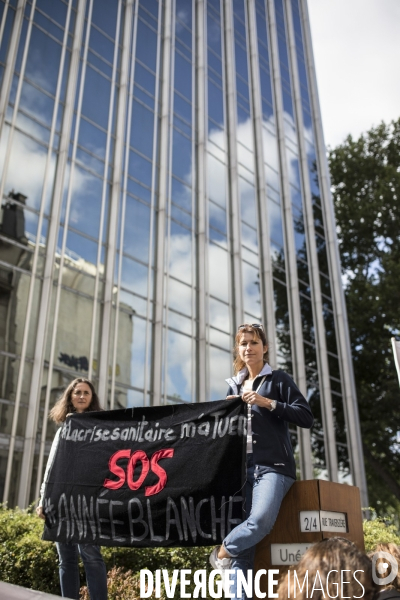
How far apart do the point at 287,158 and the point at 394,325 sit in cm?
878

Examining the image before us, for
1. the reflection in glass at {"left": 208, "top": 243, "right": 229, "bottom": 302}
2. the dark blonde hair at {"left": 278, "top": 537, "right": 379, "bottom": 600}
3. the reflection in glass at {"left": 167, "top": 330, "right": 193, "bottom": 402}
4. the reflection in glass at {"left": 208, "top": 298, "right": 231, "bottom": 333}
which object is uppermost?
the reflection in glass at {"left": 208, "top": 243, "right": 229, "bottom": 302}

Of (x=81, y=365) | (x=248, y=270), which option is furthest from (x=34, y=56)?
(x=248, y=270)

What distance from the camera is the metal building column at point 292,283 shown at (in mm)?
20828

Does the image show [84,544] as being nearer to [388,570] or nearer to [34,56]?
[388,570]

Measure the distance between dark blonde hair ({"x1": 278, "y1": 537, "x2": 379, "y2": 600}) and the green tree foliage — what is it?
23194 millimetres

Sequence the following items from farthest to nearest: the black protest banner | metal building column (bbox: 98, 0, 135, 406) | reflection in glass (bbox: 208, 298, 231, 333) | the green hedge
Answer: reflection in glass (bbox: 208, 298, 231, 333) → metal building column (bbox: 98, 0, 135, 406) → the green hedge → the black protest banner

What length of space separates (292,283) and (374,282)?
6915mm

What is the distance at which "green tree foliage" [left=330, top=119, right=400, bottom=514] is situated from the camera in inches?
991

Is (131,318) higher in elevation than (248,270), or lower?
lower

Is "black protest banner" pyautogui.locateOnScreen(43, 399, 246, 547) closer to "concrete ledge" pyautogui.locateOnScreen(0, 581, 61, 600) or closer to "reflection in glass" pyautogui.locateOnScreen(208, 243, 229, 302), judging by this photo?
"concrete ledge" pyautogui.locateOnScreen(0, 581, 61, 600)

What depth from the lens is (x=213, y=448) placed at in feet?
14.2

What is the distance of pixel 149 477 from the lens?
4512 mm

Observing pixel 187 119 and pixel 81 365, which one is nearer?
pixel 81 365

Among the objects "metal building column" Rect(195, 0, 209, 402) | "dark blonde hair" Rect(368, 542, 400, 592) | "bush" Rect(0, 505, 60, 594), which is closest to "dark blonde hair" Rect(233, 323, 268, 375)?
"dark blonde hair" Rect(368, 542, 400, 592)
